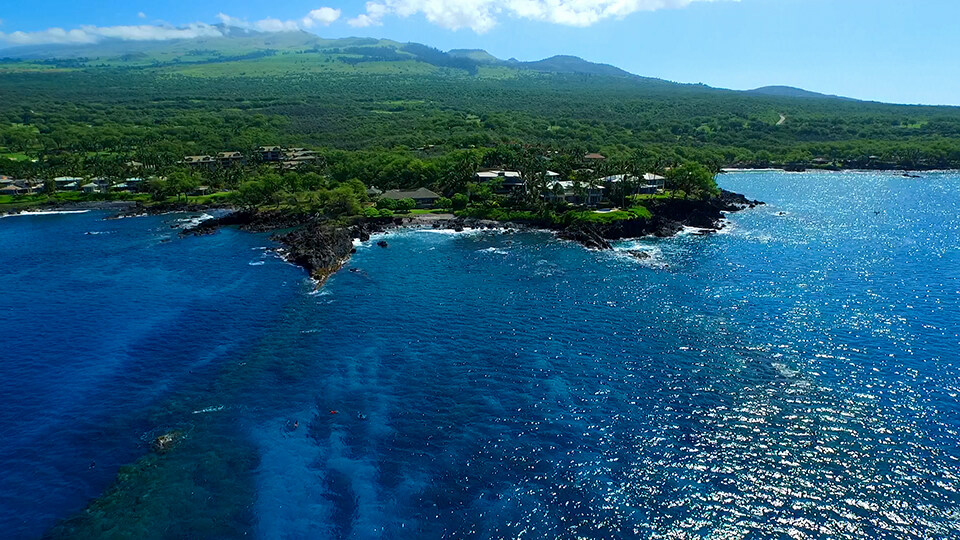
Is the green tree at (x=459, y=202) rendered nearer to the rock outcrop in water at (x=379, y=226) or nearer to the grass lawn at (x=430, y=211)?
the grass lawn at (x=430, y=211)

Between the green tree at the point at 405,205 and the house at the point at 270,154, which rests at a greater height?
the house at the point at 270,154

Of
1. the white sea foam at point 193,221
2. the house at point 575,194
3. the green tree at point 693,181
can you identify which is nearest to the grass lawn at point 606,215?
the house at point 575,194

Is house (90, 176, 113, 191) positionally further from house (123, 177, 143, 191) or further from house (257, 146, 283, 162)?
house (257, 146, 283, 162)

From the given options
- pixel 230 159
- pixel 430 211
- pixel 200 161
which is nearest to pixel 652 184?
pixel 430 211

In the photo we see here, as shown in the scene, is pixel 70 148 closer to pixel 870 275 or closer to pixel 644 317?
pixel 644 317

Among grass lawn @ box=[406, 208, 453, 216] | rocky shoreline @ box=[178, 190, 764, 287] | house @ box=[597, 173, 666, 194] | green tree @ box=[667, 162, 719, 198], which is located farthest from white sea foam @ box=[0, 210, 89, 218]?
green tree @ box=[667, 162, 719, 198]

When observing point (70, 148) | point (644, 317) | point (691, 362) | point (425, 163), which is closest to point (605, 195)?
point (425, 163)
